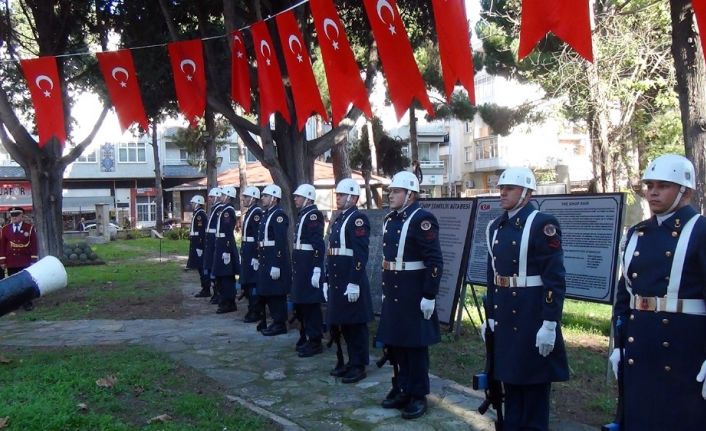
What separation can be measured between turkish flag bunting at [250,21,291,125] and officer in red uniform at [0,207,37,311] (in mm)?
5670

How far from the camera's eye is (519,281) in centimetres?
427

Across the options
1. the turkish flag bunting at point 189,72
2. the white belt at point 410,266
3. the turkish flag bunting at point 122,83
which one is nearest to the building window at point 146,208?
the turkish flag bunting at point 122,83

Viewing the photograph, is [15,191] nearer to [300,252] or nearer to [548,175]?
[548,175]

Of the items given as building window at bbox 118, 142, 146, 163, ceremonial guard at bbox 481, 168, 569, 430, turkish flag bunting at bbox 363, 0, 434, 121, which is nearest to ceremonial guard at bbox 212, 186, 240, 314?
turkish flag bunting at bbox 363, 0, 434, 121

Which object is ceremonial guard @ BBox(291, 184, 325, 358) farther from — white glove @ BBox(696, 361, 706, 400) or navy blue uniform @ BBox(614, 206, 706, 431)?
white glove @ BBox(696, 361, 706, 400)

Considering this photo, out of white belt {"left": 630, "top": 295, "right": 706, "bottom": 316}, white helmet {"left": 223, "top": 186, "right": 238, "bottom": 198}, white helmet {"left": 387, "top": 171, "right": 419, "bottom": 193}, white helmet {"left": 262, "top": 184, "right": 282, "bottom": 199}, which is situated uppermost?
white helmet {"left": 223, "top": 186, "right": 238, "bottom": 198}

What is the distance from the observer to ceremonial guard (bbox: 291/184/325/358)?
24.2 ft

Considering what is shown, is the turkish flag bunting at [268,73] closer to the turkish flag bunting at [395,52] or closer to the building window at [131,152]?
the turkish flag bunting at [395,52]

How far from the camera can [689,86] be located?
647 centimetres

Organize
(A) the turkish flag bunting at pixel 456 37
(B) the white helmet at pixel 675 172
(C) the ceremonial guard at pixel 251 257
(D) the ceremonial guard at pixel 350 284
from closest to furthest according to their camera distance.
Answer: (B) the white helmet at pixel 675 172
(A) the turkish flag bunting at pixel 456 37
(D) the ceremonial guard at pixel 350 284
(C) the ceremonial guard at pixel 251 257

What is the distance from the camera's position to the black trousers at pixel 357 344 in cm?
646

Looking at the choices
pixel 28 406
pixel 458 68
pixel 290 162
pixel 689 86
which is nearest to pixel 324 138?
pixel 290 162

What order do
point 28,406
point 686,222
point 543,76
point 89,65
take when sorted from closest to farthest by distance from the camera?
1. point 686,222
2. point 28,406
3. point 89,65
4. point 543,76

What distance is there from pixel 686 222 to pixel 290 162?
7999 millimetres
